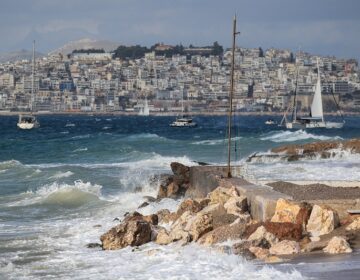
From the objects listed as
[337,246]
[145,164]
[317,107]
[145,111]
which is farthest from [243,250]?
[145,111]

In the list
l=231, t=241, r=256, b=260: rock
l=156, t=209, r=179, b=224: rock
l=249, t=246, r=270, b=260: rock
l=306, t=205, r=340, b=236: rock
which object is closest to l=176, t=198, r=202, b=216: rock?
l=156, t=209, r=179, b=224: rock

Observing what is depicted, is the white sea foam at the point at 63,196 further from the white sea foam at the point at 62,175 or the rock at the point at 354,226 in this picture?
the rock at the point at 354,226

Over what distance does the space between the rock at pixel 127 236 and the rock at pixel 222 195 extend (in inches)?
85.1

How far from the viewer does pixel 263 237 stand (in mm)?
12461

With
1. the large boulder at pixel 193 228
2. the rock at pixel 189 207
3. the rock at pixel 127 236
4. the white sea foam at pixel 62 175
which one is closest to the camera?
the large boulder at pixel 193 228

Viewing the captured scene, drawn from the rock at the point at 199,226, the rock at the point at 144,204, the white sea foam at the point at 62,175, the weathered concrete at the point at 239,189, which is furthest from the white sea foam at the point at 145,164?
the rock at the point at 199,226

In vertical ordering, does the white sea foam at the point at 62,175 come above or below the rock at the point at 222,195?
below

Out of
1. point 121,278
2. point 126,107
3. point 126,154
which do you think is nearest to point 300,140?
point 126,154

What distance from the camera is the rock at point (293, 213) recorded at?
524 inches

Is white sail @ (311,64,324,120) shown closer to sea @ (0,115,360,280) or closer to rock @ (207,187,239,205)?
sea @ (0,115,360,280)

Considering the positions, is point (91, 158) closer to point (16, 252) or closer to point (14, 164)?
point (14, 164)

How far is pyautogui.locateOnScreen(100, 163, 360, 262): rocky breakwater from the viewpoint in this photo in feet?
39.8

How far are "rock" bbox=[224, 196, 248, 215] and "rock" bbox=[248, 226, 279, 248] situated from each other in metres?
2.37

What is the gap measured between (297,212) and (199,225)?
5.18 ft
